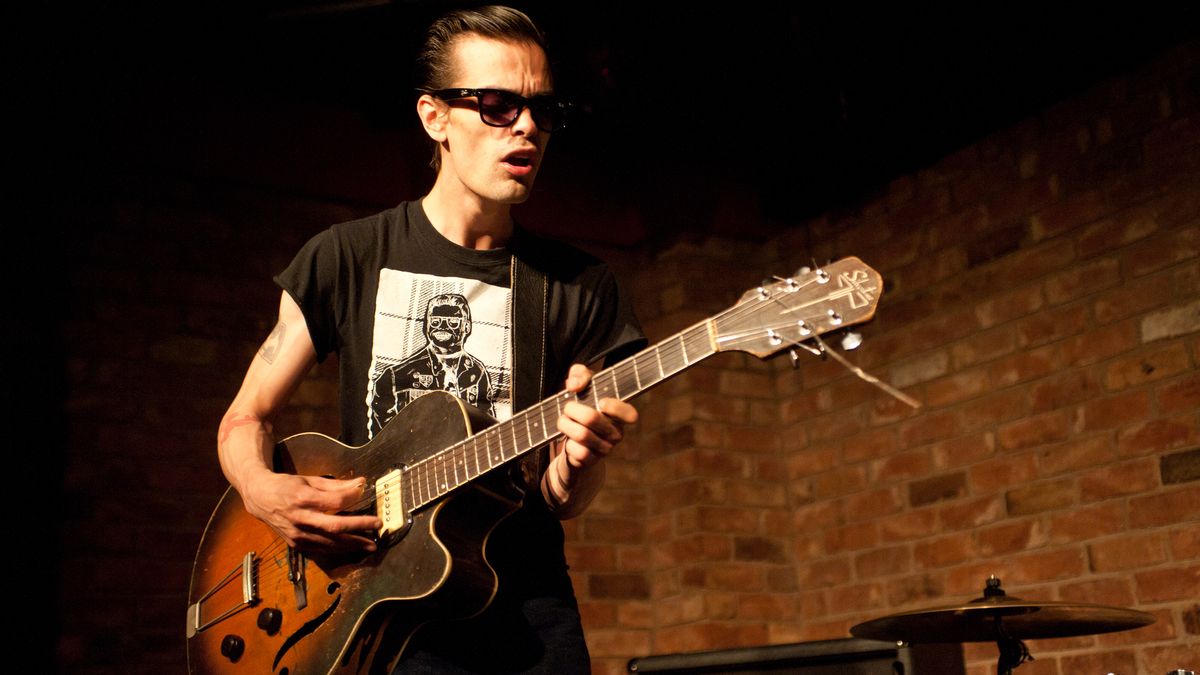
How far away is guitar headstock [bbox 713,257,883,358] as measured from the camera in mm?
1826

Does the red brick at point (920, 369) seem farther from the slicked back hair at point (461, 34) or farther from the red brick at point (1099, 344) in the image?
the slicked back hair at point (461, 34)

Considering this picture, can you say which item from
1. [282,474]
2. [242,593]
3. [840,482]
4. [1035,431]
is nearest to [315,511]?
[282,474]

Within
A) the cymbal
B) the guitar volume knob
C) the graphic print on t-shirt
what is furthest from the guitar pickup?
the cymbal

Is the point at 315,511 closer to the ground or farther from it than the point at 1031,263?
closer to the ground

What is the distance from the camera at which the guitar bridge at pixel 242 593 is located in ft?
7.34

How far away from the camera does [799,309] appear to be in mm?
1878

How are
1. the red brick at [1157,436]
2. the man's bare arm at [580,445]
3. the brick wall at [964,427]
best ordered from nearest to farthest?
the man's bare arm at [580,445] < the red brick at [1157,436] < the brick wall at [964,427]

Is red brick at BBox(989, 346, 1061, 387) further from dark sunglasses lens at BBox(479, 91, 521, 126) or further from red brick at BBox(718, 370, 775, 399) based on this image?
dark sunglasses lens at BBox(479, 91, 521, 126)

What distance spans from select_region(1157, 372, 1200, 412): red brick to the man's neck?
2.31 m

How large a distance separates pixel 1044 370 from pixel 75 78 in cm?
346

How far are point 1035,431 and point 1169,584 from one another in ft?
2.20

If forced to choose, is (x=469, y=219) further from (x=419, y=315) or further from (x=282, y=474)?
(x=282, y=474)

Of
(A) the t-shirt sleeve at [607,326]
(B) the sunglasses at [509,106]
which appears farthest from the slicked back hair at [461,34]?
(A) the t-shirt sleeve at [607,326]

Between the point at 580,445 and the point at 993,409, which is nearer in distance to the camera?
the point at 580,445
